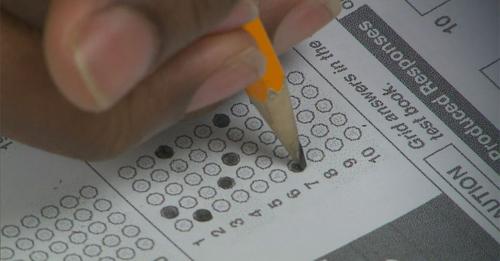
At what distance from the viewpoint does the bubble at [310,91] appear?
637 mm

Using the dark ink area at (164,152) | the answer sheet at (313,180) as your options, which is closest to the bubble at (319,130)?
the answer sheet at (313,180)

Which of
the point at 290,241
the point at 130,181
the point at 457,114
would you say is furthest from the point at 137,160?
the point at 457,114

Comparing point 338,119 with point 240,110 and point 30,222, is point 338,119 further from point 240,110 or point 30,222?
point 30,222

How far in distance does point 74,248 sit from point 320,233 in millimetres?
164

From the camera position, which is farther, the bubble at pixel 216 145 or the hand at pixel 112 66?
the bubble at pixel 216 145

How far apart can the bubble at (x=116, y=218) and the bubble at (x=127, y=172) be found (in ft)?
0.09

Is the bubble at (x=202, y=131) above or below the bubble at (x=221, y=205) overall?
above

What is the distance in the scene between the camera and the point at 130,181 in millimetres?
592

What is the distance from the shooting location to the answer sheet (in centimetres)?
57

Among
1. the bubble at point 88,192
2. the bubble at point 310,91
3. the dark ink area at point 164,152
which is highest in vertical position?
the bubble at point 310,91

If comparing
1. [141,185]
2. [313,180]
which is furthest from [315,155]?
[141,185]

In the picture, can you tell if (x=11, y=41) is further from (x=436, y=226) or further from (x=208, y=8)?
(x=436, y=226)

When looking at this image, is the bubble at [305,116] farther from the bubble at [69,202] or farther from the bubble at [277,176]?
the bubble at [69,202]

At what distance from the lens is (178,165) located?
60cm
